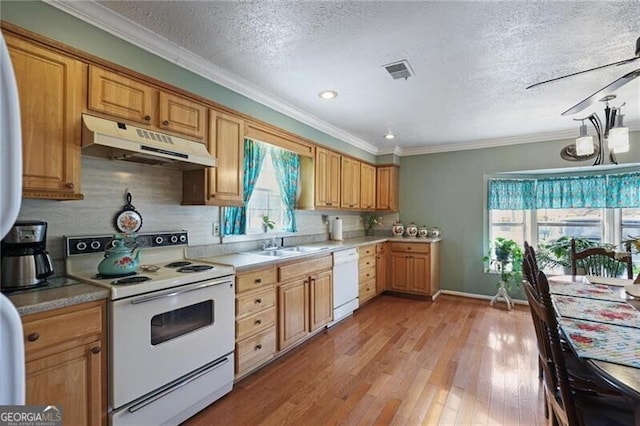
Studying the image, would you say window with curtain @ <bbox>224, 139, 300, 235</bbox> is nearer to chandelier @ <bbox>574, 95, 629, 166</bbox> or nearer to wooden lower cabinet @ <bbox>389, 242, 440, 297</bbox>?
wooden lower cabinet @ <bbox>389, 242, 440, 297</bbox>

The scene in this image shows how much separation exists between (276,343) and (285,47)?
2394 mm

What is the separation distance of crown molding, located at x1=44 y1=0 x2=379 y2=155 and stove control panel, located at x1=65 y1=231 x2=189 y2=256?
4.24 ft

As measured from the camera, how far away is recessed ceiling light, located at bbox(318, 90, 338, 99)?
2.91 m

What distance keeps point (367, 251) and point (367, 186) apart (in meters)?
1.23

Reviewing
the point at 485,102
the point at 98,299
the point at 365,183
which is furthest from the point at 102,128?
the point at 365,183

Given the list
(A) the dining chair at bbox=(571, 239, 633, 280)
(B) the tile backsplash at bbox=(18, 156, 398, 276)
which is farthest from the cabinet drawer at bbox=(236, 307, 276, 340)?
(A) the dining chair at bbox=(571, 239, 633, 280)

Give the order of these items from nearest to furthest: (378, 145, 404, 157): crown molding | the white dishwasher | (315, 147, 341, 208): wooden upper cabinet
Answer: the white dishwasher, (315, 147, 341, 208): wooden upper cabinet, (378, 145, 404, 157): crown molding

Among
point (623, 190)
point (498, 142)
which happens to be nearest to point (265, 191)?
point (498, 142)

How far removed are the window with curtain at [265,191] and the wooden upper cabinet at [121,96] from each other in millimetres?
1114

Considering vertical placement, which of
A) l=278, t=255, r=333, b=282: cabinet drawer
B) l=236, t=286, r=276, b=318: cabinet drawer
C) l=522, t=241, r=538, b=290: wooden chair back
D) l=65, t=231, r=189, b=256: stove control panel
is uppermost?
l=65, t=231, r=189, b=256: stove control panel

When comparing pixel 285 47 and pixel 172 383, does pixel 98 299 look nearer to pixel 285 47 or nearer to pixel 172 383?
pixel 172 383

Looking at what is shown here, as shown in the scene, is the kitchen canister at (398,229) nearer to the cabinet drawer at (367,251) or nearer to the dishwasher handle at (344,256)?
the cabinet drawer at (367,251)

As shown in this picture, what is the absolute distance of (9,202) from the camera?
69 cm

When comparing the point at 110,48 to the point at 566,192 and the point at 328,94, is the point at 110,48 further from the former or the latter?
the point at 566,192
